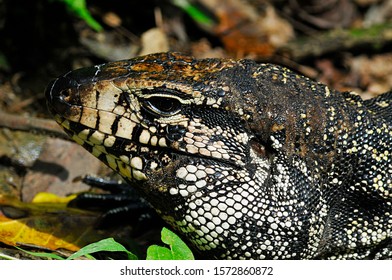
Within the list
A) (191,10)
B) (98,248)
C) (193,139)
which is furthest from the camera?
(191,10)

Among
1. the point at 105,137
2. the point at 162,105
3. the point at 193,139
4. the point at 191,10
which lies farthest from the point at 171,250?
the point at 191,10

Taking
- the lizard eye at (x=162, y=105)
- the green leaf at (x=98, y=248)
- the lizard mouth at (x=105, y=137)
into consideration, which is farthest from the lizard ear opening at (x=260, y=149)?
the green leaf at (x=98, y=248)

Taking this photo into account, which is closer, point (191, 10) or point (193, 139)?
point (193, 139)

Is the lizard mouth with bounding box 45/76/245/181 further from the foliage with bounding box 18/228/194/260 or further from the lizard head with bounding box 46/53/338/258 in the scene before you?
the foliage with bounding box 18/228/194/260

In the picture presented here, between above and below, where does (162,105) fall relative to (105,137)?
above

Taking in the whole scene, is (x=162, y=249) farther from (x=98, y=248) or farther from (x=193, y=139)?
(x=193, y=139)
